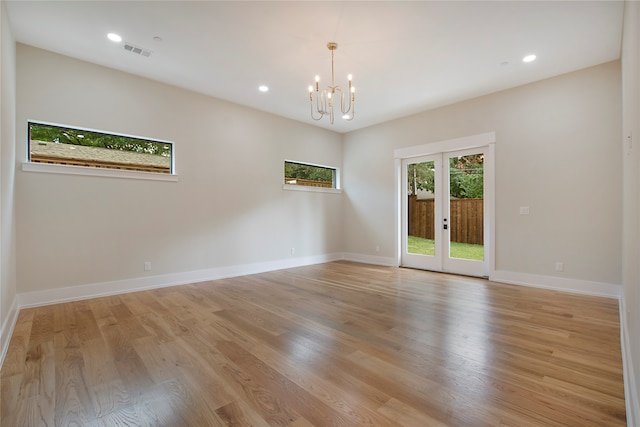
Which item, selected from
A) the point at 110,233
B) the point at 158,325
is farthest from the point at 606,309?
the point at 110,233

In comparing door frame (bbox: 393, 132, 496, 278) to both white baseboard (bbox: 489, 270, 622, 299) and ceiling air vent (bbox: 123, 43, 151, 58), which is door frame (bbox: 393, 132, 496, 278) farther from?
ceiling air vent (bbox: 123, 43, 151, 58)

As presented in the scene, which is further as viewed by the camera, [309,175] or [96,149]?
[309,175]

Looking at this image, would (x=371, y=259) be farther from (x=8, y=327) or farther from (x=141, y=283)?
(x=8, y=327)

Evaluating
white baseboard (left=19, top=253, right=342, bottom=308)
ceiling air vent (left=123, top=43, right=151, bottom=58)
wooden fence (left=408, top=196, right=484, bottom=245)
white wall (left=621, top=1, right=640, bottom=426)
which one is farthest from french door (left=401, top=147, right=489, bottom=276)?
ceiling air vent (left=123, top=43, right=151, bottom=58)

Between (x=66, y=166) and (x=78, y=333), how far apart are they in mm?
2242

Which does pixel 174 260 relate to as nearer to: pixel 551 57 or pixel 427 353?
pixel 427 353

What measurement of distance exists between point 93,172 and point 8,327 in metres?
2.07

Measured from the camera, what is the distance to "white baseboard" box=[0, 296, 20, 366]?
2238 mm

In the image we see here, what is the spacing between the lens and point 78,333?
2701 mm

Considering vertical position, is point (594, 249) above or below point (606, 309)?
above

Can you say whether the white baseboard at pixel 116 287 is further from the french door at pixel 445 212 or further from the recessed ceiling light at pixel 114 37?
the recessed ceiling light at pixel 114 37

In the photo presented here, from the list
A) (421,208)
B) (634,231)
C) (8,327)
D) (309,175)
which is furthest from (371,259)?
(8,327)

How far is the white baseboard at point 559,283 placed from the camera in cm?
385

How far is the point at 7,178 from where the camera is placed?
288 cm
